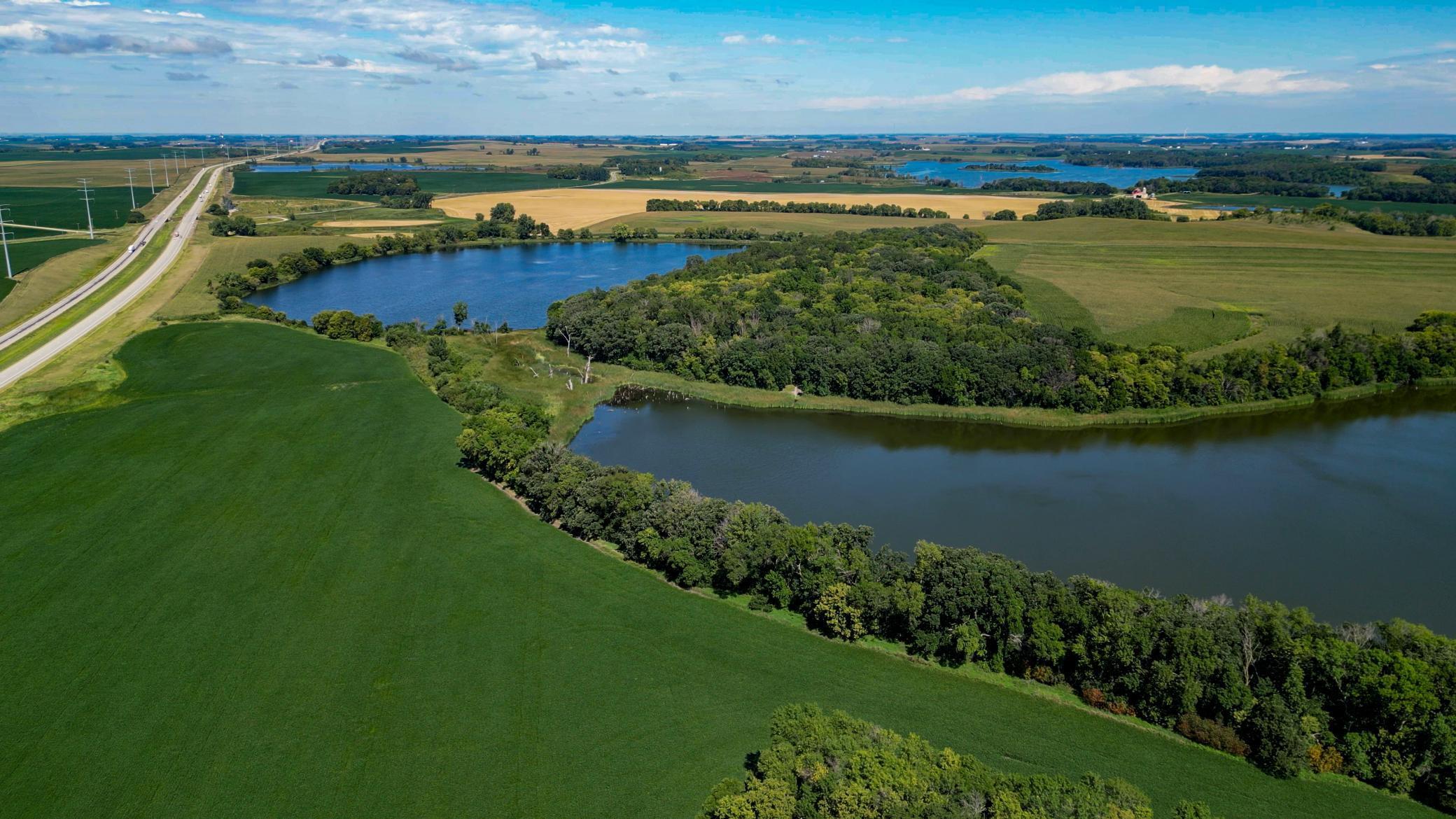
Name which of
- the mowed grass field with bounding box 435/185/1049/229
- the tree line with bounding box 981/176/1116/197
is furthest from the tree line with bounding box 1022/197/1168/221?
the tree line with bounding box 981/176/1116/197

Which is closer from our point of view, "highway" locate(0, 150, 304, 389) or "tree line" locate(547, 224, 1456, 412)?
"tree line" locate(547, 224, 1456, 412)

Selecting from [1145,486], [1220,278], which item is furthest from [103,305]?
[1220,278]

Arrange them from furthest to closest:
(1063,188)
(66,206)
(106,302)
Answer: (1063,188) < (66,206) < (106,302)

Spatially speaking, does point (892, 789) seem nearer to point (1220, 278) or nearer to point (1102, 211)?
point (1220, 278)

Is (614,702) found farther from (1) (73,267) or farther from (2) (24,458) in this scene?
(1) (73,267)

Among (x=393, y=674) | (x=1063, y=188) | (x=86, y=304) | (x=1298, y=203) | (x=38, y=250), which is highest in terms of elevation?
(x=1063, y=188)

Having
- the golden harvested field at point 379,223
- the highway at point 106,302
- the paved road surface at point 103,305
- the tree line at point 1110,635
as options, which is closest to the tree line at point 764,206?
the golden harvested field at point 379,223

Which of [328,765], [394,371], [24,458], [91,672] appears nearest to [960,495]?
[328,765]

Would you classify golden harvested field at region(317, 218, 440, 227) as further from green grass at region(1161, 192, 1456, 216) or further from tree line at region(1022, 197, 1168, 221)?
green grass at region(1161, 192, 1456, 216)
